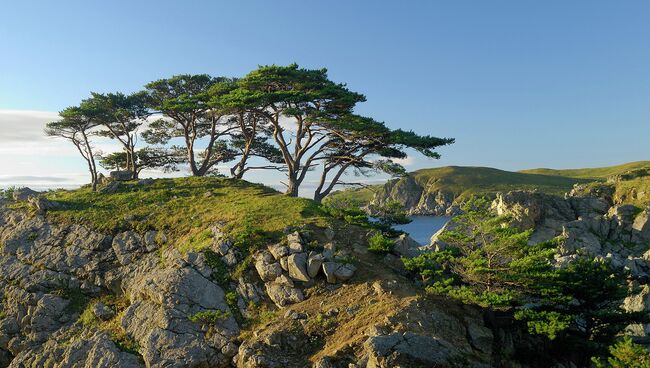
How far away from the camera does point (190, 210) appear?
2923 cm

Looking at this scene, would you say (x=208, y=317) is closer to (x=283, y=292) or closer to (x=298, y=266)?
(x=283, y=292)

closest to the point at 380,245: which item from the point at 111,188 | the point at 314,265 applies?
the point at 314,265

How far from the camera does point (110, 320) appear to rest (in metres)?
20.9

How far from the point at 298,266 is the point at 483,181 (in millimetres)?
181699

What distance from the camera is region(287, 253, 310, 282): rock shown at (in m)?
19.3

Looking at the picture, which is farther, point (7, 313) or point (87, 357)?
point (7, 313)

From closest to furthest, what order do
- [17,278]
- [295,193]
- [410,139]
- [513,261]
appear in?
[513,261] < [17,278] < [410,139] < [295,193]

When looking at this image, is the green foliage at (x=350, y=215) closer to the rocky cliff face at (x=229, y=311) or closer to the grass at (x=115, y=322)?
the rocky cliff face at (x=229, y=311)

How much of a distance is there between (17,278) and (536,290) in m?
28.8

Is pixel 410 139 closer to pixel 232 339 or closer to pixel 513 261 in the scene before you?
pixel 513 261

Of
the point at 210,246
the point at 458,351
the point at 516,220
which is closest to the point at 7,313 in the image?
the point at 210,246

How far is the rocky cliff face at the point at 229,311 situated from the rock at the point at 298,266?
0.05 m

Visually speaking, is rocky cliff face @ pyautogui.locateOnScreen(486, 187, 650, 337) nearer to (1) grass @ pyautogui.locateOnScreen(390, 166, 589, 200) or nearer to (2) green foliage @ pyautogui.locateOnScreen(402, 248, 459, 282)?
(2) green foliage @ pyautogui.locateOnScreen(402, 248, 459, 282)

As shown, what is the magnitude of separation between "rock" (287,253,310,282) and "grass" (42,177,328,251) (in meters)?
2.79
